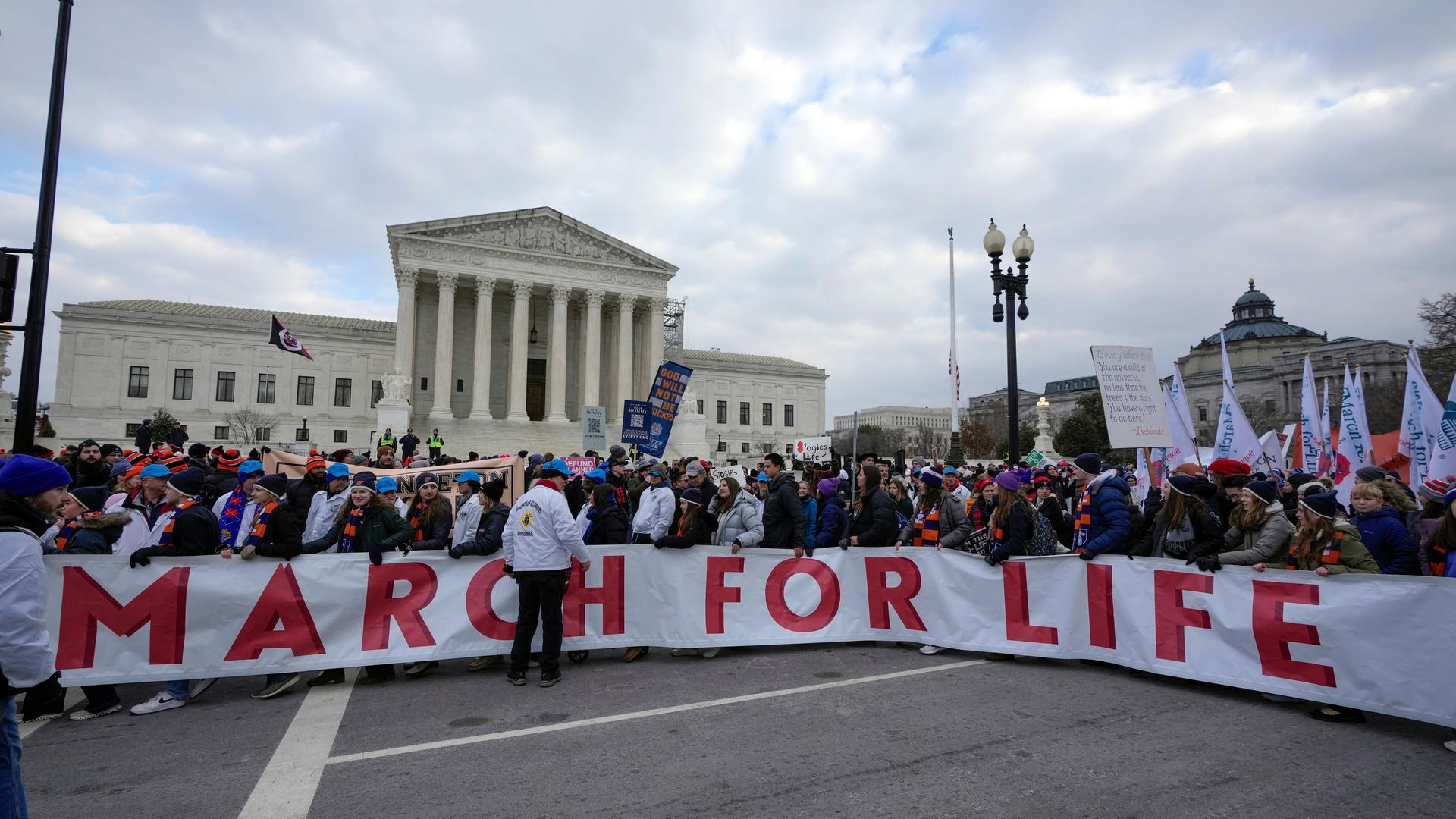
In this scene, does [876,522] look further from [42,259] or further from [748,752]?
[42,259]

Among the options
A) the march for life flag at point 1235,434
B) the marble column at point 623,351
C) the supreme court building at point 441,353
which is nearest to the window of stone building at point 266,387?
the supreme court building at point 441,353

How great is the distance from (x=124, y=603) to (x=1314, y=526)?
968cm

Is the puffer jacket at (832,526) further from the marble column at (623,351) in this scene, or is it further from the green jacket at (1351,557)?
the marble column at (623,351)

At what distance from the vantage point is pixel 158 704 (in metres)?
5.76

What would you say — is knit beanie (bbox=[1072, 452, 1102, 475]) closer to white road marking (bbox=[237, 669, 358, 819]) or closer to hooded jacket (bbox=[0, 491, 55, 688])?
white road marking (bbox=[237, 669, 358, 819])

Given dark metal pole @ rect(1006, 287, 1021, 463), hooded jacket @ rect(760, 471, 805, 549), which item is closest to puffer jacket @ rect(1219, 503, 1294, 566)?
hooded jacket @ rect(760, 471, 805, 549)

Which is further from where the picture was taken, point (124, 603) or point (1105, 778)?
point (124, 603)

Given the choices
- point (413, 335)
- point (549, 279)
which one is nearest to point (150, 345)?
point (413, 335)

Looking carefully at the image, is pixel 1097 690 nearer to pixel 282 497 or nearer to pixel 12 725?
pixel 12 725

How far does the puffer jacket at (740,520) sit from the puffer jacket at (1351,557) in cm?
485

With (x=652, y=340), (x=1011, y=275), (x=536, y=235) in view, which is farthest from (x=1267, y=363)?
(x=1011, y=275)

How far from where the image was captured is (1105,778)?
4.23 metres

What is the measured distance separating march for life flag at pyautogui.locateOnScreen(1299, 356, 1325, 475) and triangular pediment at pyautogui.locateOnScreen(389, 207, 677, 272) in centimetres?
4100

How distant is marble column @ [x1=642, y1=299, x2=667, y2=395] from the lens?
5138cm
